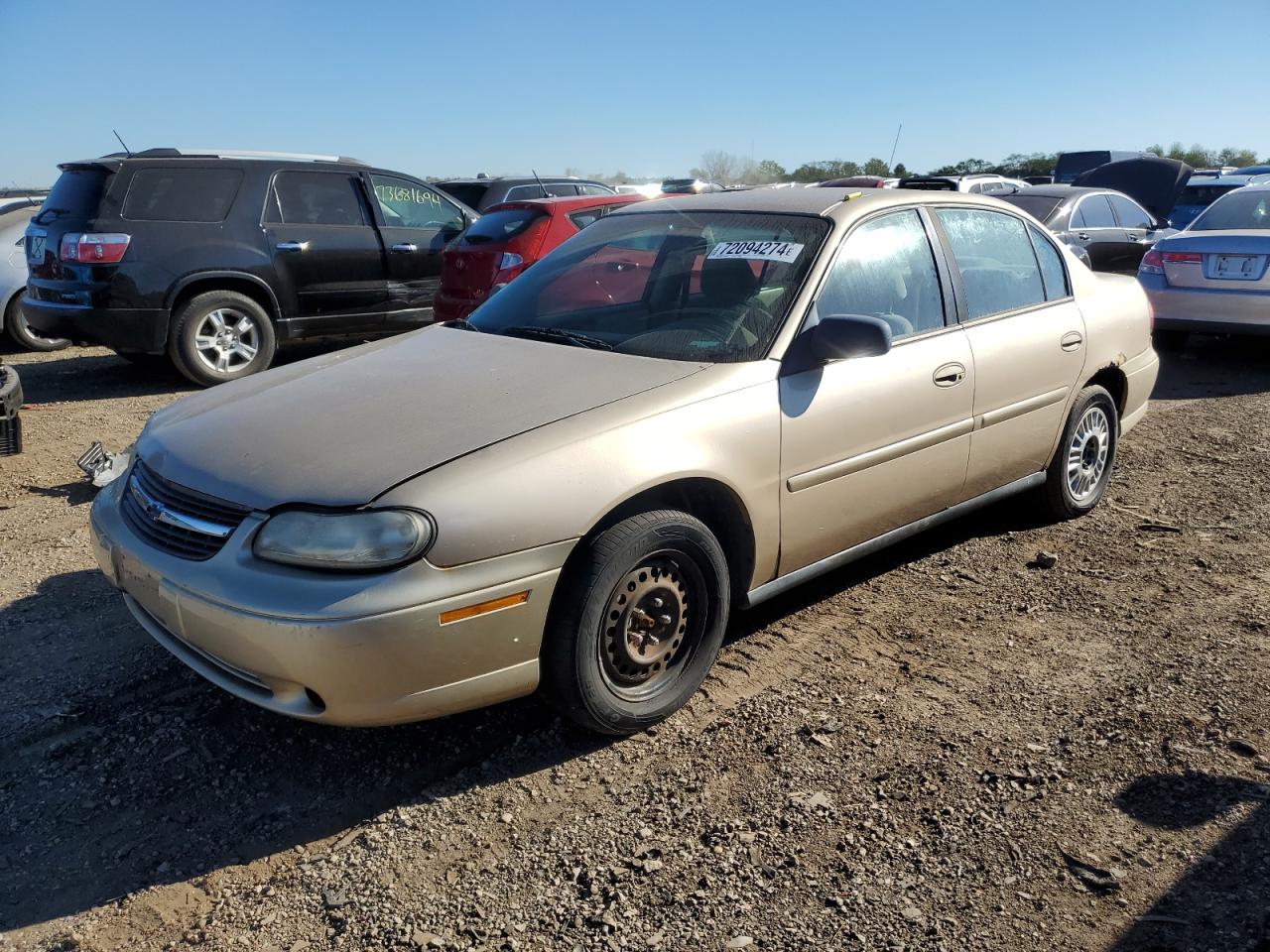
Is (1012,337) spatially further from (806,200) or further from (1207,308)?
(1207,308)

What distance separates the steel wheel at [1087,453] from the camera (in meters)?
5.04

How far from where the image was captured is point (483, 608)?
2.76 m

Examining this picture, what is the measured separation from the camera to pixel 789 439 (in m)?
3.47

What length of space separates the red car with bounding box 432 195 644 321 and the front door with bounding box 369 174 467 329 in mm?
944

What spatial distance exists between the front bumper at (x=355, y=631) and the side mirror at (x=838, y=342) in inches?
46.6

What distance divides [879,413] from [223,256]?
6.17 m

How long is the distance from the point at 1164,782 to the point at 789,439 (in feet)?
4.93

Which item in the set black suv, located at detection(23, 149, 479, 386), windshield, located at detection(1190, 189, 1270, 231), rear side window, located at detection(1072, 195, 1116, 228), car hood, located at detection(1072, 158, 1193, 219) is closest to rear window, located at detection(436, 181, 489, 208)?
black suv, located at detection(23, 149, 479, 386)

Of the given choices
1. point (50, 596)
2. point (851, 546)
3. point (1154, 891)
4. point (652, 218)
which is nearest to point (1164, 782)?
point (1154, 891)

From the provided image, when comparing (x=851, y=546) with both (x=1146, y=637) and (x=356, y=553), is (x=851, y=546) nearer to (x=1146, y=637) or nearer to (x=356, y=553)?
(x=1146, y=637)

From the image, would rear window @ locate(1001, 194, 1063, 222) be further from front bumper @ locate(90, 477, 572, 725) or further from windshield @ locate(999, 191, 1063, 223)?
front bumper @ locate(90, 477, 572, 725)

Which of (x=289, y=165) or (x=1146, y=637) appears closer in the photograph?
(x=1146, y=637)

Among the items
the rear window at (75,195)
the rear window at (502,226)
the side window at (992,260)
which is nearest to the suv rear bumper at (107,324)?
the rear window at (75,195)

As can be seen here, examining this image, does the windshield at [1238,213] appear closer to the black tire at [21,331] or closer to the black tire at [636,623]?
the black tire at [636,623]
